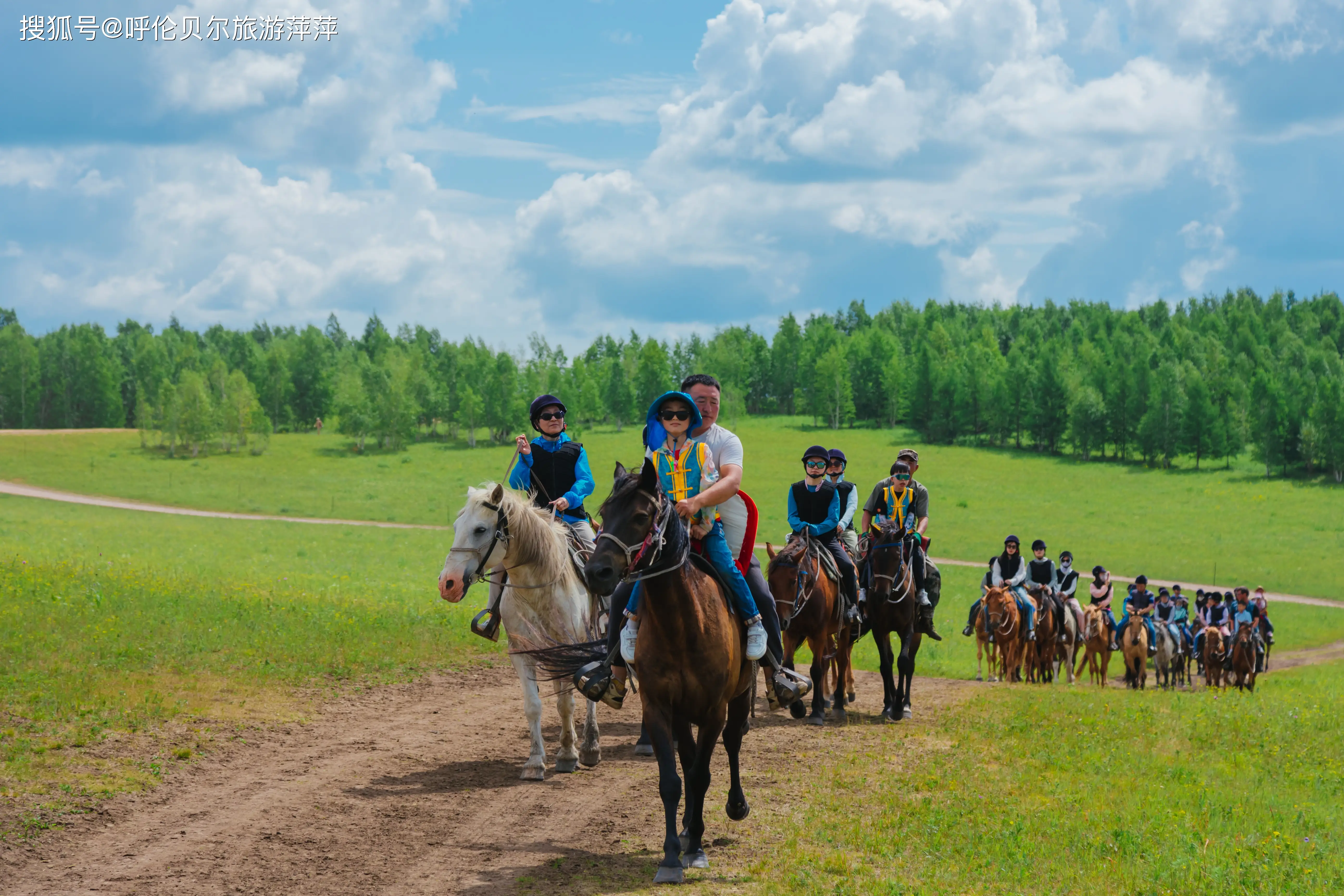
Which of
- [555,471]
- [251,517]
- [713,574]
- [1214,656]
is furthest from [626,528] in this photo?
[251,517]

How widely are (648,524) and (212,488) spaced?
6729cm

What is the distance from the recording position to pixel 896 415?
110875 millimetres

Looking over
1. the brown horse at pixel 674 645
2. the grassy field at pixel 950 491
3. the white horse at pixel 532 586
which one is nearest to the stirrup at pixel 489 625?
the white horse at pixel 532 586

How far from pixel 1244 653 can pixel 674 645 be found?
21808mm

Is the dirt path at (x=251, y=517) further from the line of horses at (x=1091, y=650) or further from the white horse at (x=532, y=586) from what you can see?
the white horse at (x=532, y=586)

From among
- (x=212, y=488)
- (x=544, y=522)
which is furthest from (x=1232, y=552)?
(x=212, y=488)

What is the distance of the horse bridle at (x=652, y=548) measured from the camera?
21.0 feet

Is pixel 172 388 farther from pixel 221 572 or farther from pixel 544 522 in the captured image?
pixel 544 522

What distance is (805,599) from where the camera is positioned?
13.0 meters

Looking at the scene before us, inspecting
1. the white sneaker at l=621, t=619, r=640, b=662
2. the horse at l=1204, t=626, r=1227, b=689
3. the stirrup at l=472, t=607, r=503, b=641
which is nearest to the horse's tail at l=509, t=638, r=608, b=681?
the white sneaker at l=621, t=619, r=640, b=662

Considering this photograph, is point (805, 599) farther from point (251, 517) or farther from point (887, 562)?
point (251, 517)

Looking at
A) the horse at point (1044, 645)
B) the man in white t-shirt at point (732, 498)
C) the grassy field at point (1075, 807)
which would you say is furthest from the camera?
the horse at point (1044, 645)

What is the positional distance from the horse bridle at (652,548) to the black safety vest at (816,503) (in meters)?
6.62

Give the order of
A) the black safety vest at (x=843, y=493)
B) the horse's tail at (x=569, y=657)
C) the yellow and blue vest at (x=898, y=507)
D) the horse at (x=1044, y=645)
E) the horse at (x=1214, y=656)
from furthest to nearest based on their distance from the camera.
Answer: the horse at (x=1214, y=656) → the horse at (x=1044, y=645) → the yellow and blue vest at (x=898, y=507) → the black safety vest at (x=843, y=493) → the horse's tail at (x=569, y=657)
